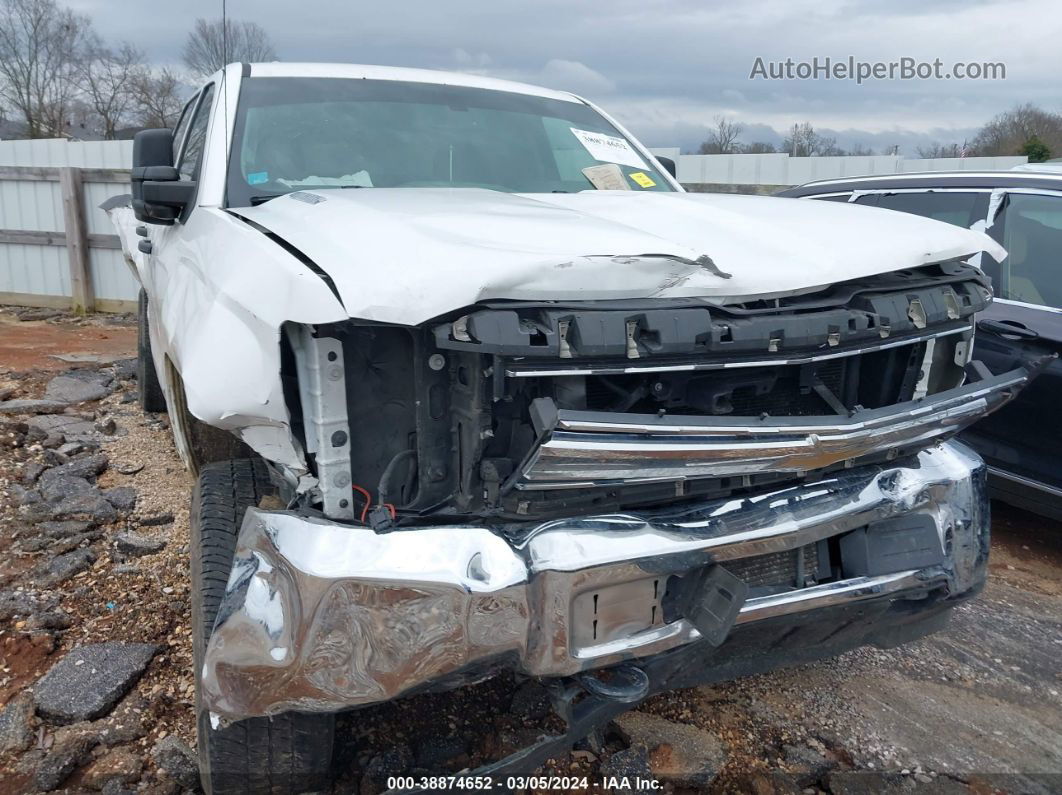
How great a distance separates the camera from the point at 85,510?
3730mm

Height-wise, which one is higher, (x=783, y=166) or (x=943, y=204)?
(x=783, y=166)

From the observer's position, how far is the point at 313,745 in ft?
6.33

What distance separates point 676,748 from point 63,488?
123 inches

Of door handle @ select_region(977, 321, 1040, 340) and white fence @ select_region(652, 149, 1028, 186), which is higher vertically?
white fence @ select_region(652, 149, 1028, 186)

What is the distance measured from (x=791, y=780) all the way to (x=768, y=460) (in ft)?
3.42

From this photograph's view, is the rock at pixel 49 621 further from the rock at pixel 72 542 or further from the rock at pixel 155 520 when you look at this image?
the rock at pixel 155 520

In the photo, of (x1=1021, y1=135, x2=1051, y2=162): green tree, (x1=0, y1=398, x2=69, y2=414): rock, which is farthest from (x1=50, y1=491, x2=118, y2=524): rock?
(x1=1021, y1=135, x2=1051, y2=162): green tree

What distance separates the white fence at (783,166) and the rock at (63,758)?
1532 centimetres

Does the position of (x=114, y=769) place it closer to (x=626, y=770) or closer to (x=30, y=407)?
(x=626, y=770)

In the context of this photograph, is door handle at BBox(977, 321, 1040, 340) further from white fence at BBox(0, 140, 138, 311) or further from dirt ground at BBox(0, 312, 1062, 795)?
white fence at BBox(0, 140, 138, 311)

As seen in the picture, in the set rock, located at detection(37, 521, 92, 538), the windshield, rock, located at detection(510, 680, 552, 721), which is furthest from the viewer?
rock, located at detection(37, 521, 92, 538)

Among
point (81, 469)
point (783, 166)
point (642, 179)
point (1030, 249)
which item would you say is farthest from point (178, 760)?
point (783, 166)

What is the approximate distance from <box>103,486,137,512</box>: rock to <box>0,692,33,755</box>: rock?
1.47 metres

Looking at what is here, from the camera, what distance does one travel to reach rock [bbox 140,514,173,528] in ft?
Answer: 12.0
